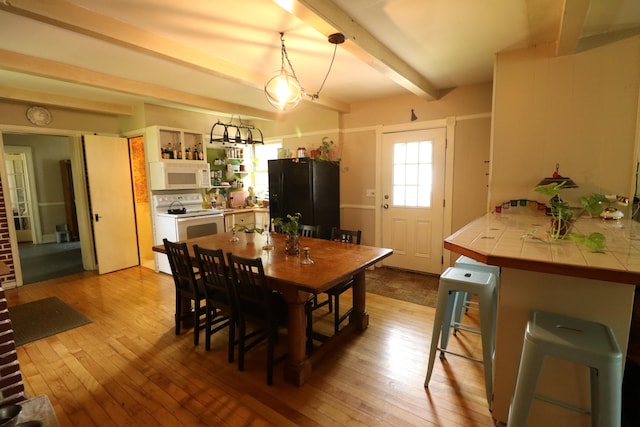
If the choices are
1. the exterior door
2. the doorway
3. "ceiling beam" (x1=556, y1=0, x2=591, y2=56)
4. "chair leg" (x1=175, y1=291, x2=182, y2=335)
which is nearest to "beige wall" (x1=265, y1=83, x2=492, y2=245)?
the exterior door

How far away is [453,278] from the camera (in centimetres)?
190

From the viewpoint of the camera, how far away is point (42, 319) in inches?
119

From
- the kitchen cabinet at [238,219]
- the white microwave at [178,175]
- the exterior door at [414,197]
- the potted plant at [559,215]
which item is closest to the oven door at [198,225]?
the kitchen cabinet at [238,219]

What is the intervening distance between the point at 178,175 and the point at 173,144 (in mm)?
509

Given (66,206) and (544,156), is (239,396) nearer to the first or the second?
(544,156)

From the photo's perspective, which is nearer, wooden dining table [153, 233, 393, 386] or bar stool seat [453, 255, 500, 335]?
wooden dining table [153, 233, 393, 386]

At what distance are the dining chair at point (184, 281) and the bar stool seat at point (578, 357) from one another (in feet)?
7.11

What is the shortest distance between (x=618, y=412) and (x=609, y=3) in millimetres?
2447

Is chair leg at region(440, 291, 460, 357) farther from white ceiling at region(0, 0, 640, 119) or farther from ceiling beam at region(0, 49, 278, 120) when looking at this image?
ceiling beam at region(0, 49, 278, 120)

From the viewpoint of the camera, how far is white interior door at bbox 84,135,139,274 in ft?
14.3

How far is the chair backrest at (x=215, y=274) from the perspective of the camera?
2.13m

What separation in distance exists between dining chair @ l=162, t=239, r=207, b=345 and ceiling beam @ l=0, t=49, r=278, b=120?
6.17 ft

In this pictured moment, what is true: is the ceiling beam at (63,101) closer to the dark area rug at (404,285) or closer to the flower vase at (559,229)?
the dark area rug at (404,285)

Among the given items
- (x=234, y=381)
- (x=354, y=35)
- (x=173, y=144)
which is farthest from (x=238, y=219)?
(x=354, y=35)
